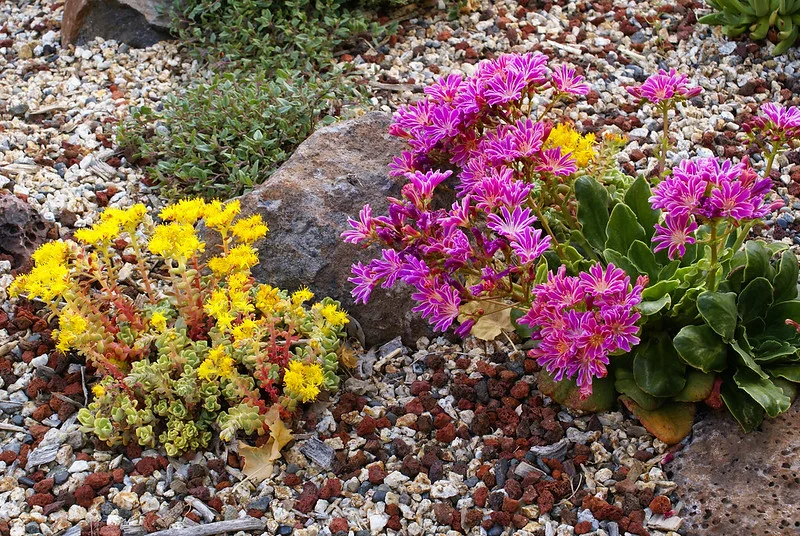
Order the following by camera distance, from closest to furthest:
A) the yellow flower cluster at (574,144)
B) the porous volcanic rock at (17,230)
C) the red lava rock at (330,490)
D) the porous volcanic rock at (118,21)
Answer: the red lava rock at (330,490) → the yellow flower cluster at (574,144) → the porous volcanic rock at (17,230) → the porous volcanic rock at (118,21)

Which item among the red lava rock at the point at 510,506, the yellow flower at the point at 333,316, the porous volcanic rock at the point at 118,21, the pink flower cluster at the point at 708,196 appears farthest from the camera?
the porous volcanic rock at the point at 118,21

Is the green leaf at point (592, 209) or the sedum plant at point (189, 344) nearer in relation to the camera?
the sedum plant at point (189, 344)

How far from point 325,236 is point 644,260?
1.22 metres

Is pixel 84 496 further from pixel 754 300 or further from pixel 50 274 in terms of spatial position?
pixel 754 300

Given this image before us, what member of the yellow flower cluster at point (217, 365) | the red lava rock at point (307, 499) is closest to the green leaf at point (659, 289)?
the red lava rock at point (307, 499)

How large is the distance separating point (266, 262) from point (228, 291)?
1.19 ft

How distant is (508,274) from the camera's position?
106 inches

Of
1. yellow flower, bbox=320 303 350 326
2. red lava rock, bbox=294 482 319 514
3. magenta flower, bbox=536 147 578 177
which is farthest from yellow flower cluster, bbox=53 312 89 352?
magenta flower, bbox=536 147 578 177

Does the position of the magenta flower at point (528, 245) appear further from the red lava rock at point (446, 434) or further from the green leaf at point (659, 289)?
the red lava rock at point (446, 434)

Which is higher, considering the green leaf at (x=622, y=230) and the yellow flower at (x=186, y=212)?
the yellow flower at (x=186, y=212)

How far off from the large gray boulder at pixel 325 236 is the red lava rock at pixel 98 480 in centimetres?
96

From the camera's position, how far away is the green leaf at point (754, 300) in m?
2.83

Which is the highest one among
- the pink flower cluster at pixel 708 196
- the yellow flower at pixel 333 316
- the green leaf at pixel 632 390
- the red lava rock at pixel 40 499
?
the pink flower cluster at pixel 708 196

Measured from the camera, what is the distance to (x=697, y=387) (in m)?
2.81
